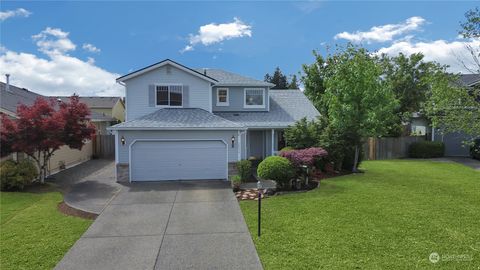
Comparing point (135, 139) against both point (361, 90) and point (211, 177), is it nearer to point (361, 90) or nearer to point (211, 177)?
point (211, 177)

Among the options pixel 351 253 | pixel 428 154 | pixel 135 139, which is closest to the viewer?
pixel 351 253

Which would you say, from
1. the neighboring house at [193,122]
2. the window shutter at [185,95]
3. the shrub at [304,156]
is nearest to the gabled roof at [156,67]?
the neighboring house at [193,122]

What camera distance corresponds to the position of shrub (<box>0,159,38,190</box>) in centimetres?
1197

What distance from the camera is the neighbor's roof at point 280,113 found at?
18.3 metres

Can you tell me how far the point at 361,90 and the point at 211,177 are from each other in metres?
8.75

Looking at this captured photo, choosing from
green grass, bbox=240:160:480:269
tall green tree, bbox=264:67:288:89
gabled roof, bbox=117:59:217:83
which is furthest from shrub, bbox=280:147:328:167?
tall green tree, bbox=264:67:288:89

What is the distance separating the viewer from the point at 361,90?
15.0 meters

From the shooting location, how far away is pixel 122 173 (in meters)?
13.6

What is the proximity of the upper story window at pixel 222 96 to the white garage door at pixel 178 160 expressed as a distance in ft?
19.6

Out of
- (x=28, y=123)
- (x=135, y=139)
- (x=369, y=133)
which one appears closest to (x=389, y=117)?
(x=369, y=133)

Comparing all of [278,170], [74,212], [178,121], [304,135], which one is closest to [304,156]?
[278,170]

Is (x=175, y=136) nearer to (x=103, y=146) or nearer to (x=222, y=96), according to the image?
(x=222, y=96)

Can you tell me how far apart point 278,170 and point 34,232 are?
7.96 meters

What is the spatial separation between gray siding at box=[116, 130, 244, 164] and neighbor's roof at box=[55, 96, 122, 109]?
90.5ft
